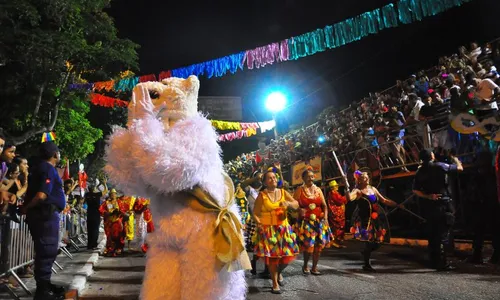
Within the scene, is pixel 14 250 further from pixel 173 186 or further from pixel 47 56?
pixel 47 56

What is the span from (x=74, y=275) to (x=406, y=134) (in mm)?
9069

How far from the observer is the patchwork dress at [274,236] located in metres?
6.61

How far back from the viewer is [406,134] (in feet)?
40.7

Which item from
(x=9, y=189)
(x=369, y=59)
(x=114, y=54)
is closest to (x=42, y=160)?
(x=9, y=189)

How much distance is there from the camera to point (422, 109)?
11.2m

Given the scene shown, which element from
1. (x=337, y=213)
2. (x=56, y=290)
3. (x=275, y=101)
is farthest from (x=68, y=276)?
(x=275, y=101)

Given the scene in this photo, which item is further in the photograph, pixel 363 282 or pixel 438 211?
pixel 438 211

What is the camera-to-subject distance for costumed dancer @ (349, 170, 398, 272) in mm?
7934

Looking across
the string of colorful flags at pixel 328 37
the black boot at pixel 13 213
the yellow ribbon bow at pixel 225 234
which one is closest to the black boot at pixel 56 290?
the black boot at pixel 13 213

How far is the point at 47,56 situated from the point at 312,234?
10.7 m

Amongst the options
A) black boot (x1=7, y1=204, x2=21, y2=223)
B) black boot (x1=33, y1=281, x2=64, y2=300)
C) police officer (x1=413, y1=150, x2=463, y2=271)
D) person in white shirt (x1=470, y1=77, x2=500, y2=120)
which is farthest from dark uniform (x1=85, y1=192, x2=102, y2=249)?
person in white shirt (x1=470, y1=77, x2=500, y2=120)

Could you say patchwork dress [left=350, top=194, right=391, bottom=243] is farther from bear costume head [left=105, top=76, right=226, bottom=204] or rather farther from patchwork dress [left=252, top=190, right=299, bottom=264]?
bear costume head [left=105, top=76, right=226, bottom=204]

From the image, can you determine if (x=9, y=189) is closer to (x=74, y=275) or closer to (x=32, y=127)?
(x=74, y=275)

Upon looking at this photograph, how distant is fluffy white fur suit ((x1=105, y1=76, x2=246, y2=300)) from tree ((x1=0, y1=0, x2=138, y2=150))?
12.1 meters
